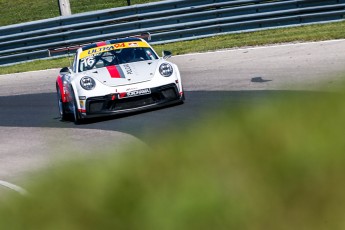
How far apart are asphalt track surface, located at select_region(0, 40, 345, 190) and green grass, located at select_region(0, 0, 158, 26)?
30.0 ft

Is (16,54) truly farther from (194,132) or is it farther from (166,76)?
(194,132)

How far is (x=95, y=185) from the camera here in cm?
422

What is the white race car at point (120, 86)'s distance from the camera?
11367mm

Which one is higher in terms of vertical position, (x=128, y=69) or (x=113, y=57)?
(x=113, y=57)

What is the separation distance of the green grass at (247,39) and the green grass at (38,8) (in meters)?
6.75

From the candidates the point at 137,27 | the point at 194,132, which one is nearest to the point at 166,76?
the point at 194,132

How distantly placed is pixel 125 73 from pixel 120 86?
35 cm

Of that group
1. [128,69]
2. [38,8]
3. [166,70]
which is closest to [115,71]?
[128,69]

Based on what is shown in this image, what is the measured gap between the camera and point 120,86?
11.4m

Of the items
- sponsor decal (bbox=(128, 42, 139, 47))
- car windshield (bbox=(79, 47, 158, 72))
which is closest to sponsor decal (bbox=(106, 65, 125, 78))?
car windshield (bbox=(79, 47, 158, 72))

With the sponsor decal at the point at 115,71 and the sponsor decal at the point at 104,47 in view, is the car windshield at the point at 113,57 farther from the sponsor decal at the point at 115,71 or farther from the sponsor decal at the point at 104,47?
the sponsor decal at the point at 115,71

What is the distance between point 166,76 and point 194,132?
6779 mm

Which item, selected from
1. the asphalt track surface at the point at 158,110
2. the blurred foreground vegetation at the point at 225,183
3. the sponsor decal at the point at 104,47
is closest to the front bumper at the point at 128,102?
the asphalt track surface at the point at 158,110

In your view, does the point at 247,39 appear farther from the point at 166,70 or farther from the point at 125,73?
the point at 125,73
